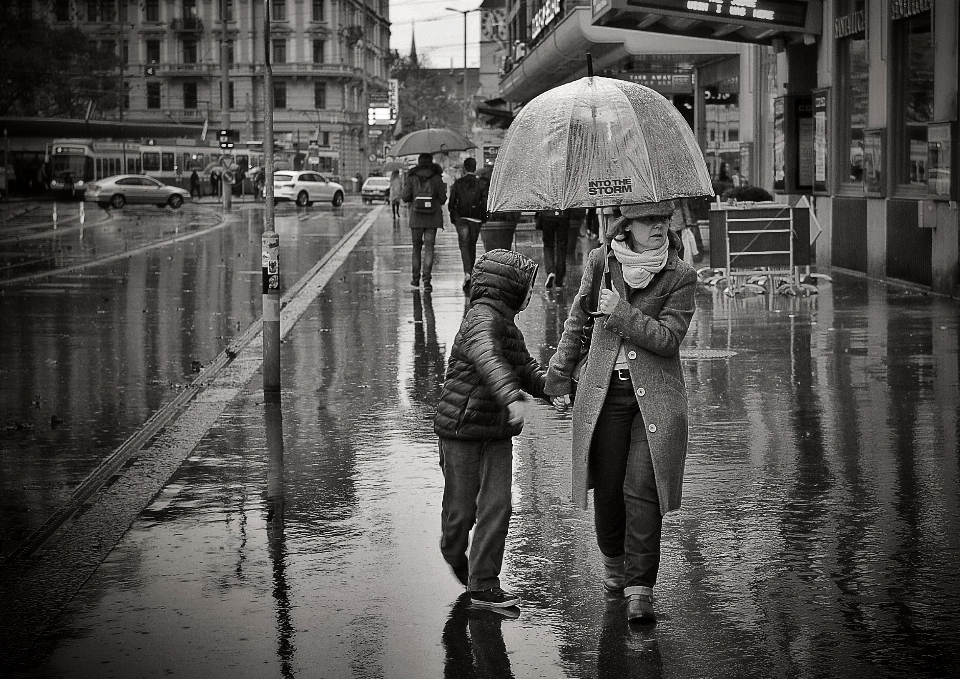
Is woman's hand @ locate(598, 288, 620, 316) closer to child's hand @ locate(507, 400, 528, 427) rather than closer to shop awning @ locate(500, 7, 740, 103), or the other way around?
child's hand @ locate(507, 400, 528, 427)

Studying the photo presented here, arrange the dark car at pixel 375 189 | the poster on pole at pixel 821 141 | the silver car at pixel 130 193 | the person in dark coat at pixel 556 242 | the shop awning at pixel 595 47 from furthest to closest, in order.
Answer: the dark car at pixel 375 189
the silver car at pixel 130 193
the shop awning at pixel 595 47
the poster on pole at pixel 821 141
the person in dark coat at pixel 556 242

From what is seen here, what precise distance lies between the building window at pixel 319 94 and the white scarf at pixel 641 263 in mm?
106052

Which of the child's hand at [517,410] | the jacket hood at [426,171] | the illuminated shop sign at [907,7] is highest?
the illuminated shop sign at [907,7]

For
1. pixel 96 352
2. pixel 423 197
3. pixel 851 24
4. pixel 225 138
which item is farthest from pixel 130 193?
pixel 96 352

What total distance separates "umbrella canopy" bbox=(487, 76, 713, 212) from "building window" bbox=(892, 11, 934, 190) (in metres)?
12.8

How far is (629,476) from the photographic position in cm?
557

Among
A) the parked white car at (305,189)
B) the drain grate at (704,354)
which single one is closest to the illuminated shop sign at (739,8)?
the drain grate at (704,354)

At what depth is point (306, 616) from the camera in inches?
216

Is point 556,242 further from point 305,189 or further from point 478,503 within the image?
point 305,189

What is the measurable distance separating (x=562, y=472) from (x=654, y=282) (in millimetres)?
2617

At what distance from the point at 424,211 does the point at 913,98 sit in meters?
6.43

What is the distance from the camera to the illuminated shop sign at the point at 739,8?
20.0 meters

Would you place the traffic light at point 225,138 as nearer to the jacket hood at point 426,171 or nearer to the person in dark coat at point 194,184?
the person in dark coat at point 194,184

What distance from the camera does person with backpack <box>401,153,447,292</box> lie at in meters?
19.5
